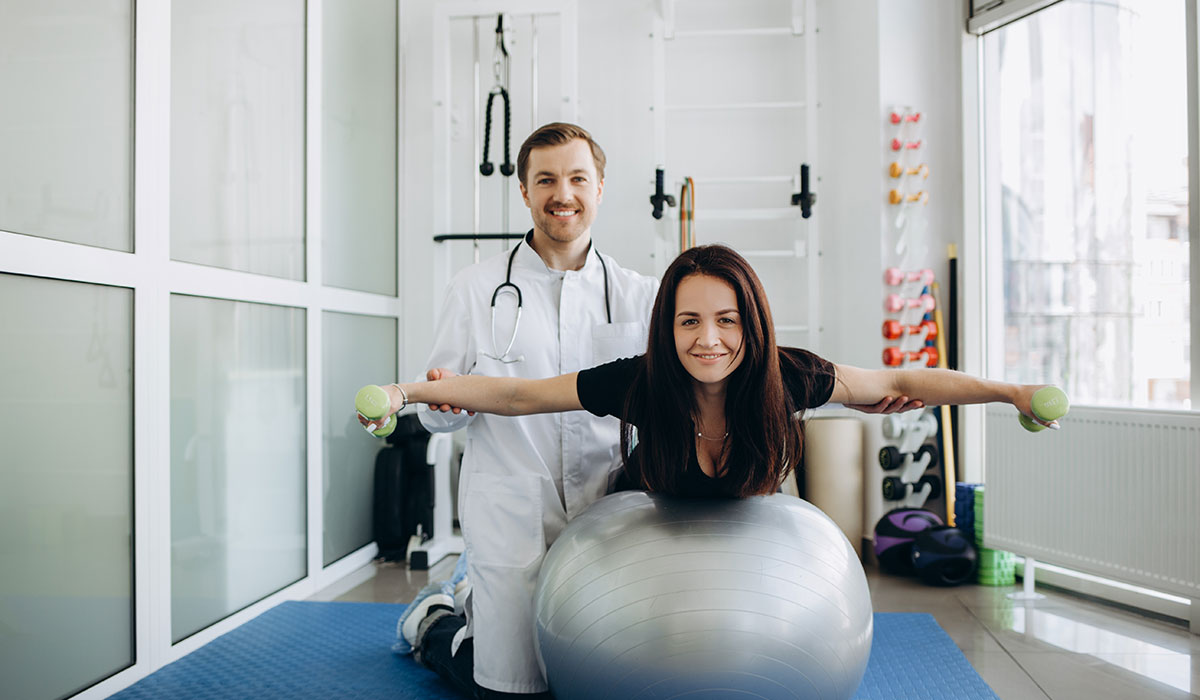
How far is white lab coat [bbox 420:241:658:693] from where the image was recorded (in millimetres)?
1870

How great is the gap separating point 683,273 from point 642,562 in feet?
1.84

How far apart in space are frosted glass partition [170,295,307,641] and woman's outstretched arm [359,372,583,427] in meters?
1.10

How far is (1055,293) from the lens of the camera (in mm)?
3297

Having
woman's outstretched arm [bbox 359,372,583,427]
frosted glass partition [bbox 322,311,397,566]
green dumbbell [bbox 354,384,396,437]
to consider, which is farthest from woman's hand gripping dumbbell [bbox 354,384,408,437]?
frosted glass partition [bbox 322,311,397,566]

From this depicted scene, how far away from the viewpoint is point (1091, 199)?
3.14m

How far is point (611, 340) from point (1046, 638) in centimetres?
173

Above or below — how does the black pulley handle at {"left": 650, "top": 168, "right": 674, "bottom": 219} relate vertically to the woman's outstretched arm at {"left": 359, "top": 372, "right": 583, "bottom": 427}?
above

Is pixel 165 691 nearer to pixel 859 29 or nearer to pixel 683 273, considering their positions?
pixel 683 273

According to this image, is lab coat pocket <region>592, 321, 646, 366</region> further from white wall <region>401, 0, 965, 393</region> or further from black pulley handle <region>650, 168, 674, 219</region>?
white wall <region>401, 0, 965, 393</region>

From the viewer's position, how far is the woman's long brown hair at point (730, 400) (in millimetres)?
1562

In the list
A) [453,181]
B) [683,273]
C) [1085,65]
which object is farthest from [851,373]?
[453,181]

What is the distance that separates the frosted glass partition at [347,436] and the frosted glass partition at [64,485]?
119 cm

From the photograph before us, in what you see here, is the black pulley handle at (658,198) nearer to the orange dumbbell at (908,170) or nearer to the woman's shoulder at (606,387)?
the orange dumbbell at (908,170)

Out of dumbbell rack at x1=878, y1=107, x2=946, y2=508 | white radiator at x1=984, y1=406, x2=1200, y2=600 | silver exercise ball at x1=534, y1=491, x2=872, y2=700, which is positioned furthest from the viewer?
dumbbell rack at x1=878, y1=107, x2=946, y2=508
